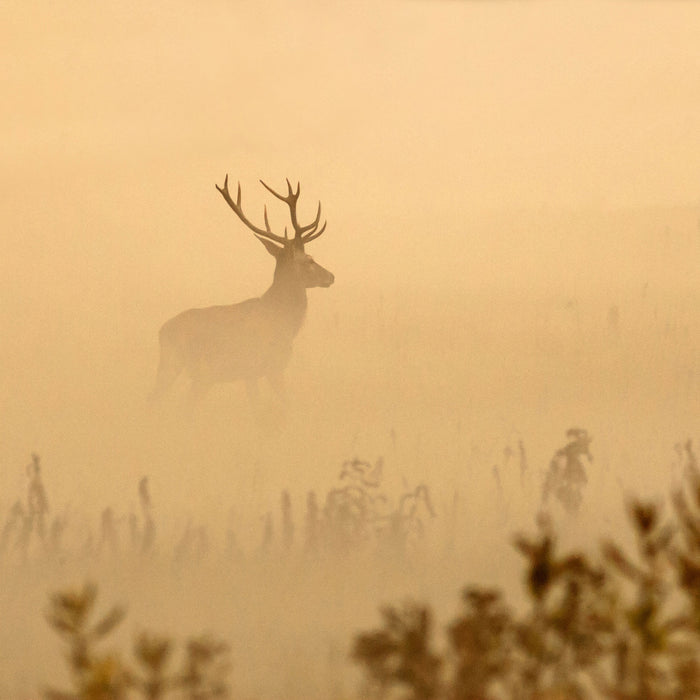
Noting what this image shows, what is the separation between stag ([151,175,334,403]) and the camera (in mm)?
10758

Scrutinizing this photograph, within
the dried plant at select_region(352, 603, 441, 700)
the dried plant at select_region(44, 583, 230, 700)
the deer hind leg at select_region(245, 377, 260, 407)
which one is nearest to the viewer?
the dried plant at select_region(44, 583, 230, 700)

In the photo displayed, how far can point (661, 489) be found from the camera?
7848 millimetres

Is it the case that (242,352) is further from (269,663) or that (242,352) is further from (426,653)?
(426,653)

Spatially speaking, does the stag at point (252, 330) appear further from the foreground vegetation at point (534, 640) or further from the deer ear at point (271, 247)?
the foreground vegetation at point (534, 640)

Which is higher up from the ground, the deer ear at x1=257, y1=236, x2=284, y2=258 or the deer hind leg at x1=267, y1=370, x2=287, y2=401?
the deer ear at x1=257, y1=236, x2=284, y2=258

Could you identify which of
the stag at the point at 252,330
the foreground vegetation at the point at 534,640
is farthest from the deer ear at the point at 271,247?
the foreground vegetation at the point at 534,640

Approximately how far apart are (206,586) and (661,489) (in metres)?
2.84

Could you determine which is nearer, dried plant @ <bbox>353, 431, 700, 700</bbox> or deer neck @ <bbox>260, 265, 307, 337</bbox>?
dried plant @ <bbox>353, 431, 700, 700</bbox>

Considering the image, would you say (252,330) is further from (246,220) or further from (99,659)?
(99,659)

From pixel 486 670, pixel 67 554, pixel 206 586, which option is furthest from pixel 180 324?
pixel 486 670

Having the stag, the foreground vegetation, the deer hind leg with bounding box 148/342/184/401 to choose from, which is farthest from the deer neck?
the foreground vegetation

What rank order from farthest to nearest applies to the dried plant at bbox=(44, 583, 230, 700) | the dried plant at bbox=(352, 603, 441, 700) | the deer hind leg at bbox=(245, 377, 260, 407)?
the deer hind leg at bbox=(245, 377, 260, 407), the dried plant at bbox=(352, 603, 441, 700), the dried plant at bbox=(44, 583, 230, 700)

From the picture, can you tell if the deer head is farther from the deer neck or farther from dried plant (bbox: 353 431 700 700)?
dried plant (bbox: 353 431 700 700)

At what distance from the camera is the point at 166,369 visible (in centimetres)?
1094
